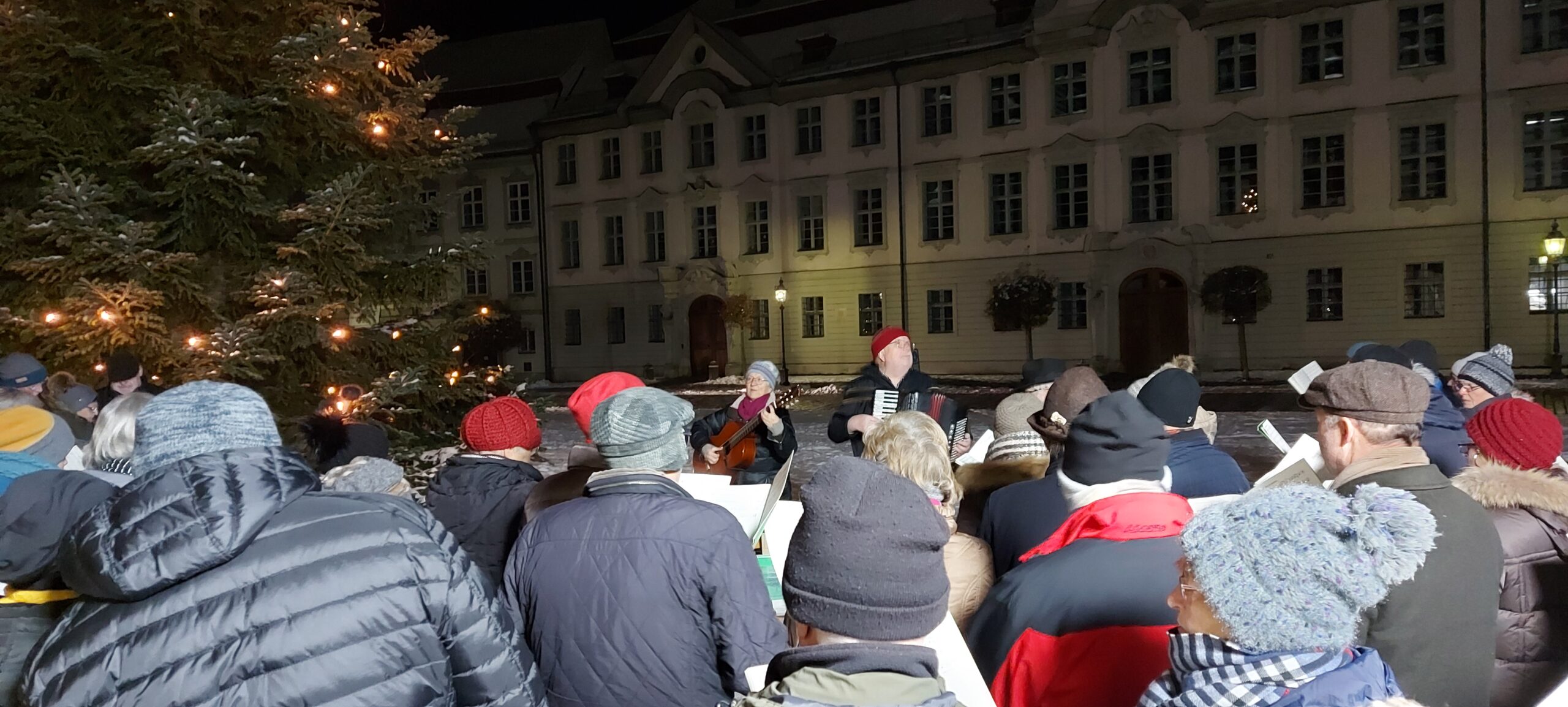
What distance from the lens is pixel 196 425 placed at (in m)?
1.90

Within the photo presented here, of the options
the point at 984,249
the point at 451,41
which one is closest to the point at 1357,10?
the point at 984,249

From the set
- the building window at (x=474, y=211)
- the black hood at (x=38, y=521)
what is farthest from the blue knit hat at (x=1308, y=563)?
the building window at (x=474, y=211)

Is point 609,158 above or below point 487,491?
above

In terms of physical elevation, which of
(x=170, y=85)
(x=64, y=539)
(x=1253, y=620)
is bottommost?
(x=1253, y=620)

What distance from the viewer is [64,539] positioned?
1.71 meters

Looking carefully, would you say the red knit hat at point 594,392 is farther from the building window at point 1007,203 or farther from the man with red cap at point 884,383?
the building window at point 1007,203

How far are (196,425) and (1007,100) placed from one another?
97.4 ft

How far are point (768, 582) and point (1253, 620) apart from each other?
1.72m

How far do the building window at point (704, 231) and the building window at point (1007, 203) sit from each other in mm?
10495

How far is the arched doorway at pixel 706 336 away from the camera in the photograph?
35125 mm

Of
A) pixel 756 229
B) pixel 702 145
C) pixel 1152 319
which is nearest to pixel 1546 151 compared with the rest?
pixel 1152 319

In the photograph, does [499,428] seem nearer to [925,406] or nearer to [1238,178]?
[925,406]

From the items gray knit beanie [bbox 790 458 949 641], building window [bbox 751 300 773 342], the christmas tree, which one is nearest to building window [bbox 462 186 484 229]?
building window [bbox 751 300 773 342]

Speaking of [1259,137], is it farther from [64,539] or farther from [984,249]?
[64,539]
